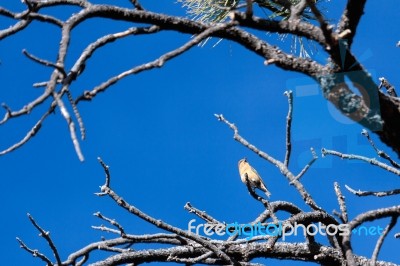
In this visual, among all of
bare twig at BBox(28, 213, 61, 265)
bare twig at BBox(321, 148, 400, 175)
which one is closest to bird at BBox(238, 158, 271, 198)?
bare twig at BBox(321, 148, 400, 175)

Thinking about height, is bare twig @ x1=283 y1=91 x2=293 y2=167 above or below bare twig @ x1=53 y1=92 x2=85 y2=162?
above

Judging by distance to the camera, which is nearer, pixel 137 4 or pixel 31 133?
pixel 31 133

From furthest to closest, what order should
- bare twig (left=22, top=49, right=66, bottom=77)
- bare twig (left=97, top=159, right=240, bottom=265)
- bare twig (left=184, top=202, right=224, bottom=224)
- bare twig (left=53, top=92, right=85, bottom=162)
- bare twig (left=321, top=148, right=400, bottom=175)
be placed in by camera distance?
1. bare twig (left=184, top=202, right=224, bottom=224)
2. bare twig (left=321, top=148, right=400, bottom=175)
3. bare twig (left=97, top=159, right=240, bottom=265)
4. bare twig (left=22, top=49, right=66, bottom=77)
5. bare twig (left=53, top=92, right=85, bottom=162)

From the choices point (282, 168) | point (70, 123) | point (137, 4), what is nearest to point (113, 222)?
point (282, 168)

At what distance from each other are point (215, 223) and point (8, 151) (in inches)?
53.6

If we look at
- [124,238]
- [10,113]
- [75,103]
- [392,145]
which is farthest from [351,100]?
[124,238]

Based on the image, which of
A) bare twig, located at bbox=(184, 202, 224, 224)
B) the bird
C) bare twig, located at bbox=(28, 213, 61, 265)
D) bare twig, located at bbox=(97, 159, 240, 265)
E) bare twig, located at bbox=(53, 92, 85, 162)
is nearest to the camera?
bare twig, located at bbox=(53, 92, 85, 162)

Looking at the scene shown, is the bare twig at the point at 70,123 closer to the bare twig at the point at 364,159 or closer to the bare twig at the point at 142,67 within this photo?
the bare twig at the point at 142,67

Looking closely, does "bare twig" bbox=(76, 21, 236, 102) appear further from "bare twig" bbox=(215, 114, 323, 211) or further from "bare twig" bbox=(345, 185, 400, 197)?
"bare twig" bbox=(345, 185, 400, 197)

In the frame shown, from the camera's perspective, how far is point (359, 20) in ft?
6.15

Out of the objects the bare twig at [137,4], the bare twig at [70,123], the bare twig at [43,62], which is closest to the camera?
the bare twig at [70,123]

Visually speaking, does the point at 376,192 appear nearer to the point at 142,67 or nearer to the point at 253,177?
the point at 253,177

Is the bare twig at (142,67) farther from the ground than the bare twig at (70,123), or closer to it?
farther from the ground

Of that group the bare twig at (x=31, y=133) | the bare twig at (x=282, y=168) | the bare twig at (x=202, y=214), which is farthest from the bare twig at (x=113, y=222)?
the bare twig at (x=31, y=133)
